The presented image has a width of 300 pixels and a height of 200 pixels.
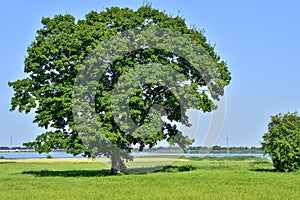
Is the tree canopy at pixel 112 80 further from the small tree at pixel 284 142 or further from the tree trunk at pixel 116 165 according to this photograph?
the small tree at pixel 284 142

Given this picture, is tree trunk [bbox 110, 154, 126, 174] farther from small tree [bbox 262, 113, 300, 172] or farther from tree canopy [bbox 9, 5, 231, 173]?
small tree [bbox 262, 113, 300, 172]

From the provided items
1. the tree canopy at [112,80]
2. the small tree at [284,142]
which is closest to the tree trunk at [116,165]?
the tree canopy at [112,80]

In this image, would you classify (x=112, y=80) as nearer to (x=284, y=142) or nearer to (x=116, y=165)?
(x=116, y=165)

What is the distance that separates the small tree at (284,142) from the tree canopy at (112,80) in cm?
624

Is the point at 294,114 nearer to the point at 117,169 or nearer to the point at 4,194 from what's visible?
the point at 117,169

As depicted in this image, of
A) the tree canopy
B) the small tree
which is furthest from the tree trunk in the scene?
the small tree

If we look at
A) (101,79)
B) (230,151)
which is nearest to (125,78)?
(101,79)

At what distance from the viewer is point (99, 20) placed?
4169 centimetres

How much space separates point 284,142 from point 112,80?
15.2 meters

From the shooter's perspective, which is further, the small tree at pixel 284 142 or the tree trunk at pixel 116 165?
the small tree at pixel 284 142

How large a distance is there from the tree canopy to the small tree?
6239mm

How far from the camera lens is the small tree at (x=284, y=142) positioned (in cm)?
4262

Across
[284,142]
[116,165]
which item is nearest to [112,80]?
[116,165]

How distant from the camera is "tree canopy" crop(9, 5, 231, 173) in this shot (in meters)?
37.8
